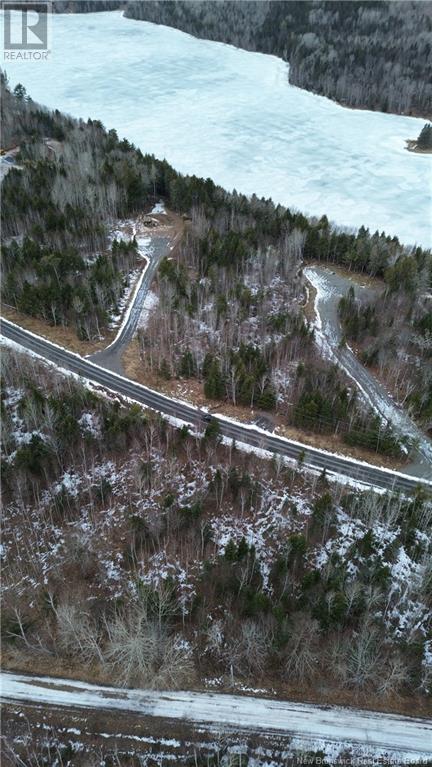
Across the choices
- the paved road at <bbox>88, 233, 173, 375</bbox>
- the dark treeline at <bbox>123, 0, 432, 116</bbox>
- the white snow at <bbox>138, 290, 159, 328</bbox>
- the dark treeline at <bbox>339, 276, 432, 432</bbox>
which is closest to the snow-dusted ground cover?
the paved road at <bbox>88, 233, 173, 375</bbox>

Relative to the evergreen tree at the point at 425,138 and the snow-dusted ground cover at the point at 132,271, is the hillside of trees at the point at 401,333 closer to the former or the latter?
the snow-dusted ground cover at the point at 132,271

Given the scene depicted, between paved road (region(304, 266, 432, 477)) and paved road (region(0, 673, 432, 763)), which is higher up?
paved road (region(304, 266, 432, 477))

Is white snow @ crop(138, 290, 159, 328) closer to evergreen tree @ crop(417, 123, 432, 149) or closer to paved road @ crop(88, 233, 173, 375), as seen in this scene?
paved road @ crop(88, 233, 173, 375)

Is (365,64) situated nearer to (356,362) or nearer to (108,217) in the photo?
(108,217)

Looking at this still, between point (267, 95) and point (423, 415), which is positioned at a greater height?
point (267, 95)

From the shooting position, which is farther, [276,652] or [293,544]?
[293,544]

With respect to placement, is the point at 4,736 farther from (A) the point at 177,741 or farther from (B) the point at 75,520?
(B) the point at 75,520

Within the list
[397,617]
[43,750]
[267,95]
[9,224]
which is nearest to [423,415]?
[397,617]
